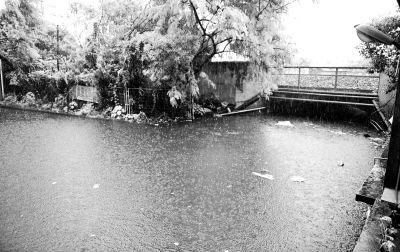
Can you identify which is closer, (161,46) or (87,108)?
(161,46)

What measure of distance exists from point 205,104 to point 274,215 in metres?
9.15

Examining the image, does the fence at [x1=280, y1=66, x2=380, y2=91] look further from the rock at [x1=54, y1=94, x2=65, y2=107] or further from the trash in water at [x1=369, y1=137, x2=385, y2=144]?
the rock at [x1=54, y1=94, x2=65, y2=107]

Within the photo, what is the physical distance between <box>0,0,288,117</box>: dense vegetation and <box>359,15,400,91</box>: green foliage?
2988 millimetres

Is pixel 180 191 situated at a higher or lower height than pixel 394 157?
lower

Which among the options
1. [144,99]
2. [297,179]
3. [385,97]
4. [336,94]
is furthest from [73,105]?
[385,97]

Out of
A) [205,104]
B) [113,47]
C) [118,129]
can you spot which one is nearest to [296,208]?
[118,129]

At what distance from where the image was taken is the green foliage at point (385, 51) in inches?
327

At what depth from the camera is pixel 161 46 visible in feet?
32.1

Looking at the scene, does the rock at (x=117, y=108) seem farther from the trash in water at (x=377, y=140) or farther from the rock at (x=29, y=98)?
the trash in water at (x=377, y=140)

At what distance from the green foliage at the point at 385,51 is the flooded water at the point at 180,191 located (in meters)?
2.52

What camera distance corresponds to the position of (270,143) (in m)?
8.04

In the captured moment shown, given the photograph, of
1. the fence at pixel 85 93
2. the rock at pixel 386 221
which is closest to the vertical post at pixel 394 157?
the rock at pixel 386 221

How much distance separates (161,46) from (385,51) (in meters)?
7.40

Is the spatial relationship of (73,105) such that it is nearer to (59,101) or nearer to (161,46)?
(59,101)
